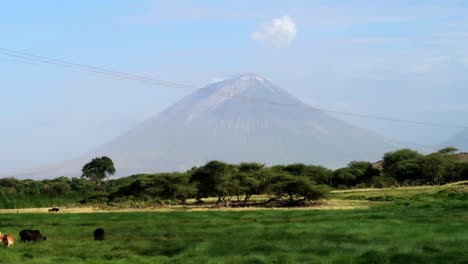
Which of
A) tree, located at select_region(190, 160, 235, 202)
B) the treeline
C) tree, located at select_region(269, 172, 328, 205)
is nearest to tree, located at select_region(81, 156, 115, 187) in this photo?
the treeline

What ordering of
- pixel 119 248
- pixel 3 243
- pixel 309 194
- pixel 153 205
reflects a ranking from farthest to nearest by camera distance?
1. pixel 153 205
2. pixel 309 194
3. pixel 3 243
4. pixel 119 248

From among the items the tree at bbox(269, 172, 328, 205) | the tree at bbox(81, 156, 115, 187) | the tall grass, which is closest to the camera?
the tree at bbox(269, 172, 328, 205)

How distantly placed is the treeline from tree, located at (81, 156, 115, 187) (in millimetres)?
24806

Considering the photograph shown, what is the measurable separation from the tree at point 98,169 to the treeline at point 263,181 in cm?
2481

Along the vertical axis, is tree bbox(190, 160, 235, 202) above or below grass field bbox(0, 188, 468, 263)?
above

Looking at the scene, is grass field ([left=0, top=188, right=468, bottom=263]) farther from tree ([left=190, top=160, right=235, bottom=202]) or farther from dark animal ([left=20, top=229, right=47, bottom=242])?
tree ([left=190, top=160, right=235, bottom=202])

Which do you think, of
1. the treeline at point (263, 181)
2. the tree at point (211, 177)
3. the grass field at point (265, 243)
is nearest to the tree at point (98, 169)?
the treeline at point (263, 181)

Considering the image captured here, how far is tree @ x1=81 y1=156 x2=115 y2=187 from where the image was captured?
10388 centimetres

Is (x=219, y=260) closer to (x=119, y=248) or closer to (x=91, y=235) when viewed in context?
(x=119, y=248)

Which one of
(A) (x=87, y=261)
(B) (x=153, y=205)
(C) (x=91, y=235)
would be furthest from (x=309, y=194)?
(A) (x=87, y=261)

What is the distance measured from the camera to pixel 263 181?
169ft

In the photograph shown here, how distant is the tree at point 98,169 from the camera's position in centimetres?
10388

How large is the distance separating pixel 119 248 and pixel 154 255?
2.08 meters

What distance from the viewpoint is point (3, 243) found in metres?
23.2
